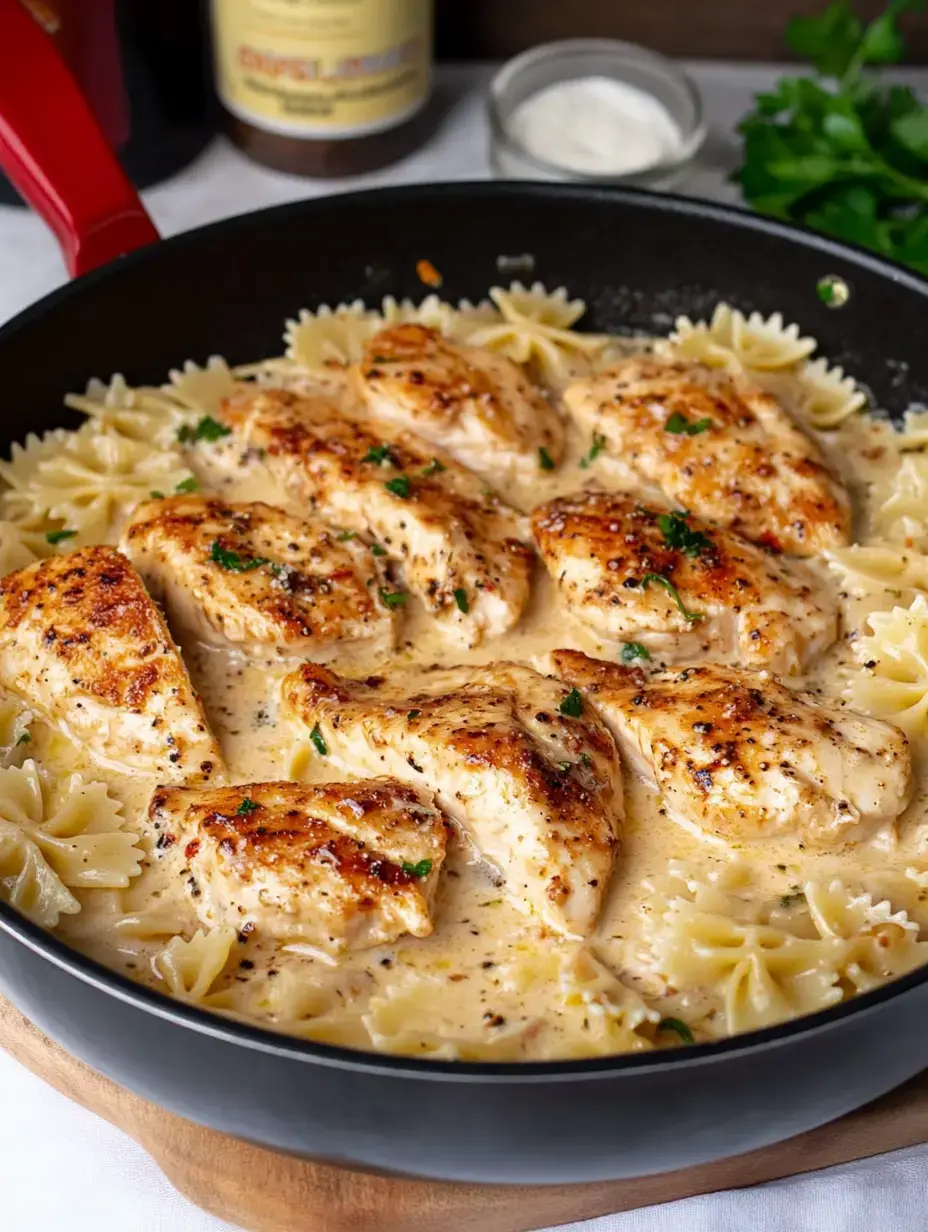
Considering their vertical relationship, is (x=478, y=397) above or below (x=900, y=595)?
above

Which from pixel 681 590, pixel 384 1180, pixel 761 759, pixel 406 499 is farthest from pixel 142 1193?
pixel 681 590

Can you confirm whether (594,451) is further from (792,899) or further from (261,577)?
(792,899)

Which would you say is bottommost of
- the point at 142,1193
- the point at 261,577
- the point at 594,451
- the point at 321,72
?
the point at 142,1193

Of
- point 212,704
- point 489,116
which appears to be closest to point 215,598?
point 212,704

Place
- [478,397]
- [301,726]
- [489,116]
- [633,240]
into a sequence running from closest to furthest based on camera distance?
[301,726] < [478,397] < [633,240] < [489,116]

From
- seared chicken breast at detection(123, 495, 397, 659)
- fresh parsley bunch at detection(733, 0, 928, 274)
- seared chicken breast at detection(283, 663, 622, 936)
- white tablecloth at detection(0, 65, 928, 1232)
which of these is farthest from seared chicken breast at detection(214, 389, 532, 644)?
fresh parsley bunch at detection(733, 0, 928, 274)

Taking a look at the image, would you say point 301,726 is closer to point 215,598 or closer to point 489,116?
point 215,598

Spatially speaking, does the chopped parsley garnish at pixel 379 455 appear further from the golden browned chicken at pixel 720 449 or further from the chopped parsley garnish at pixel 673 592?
the chopped parsley garnish at pixel 673 592
